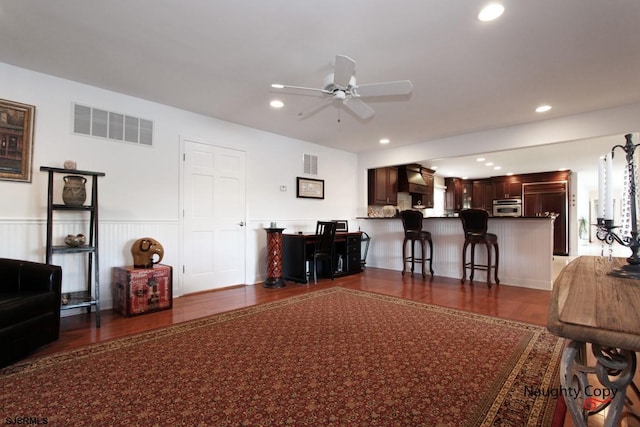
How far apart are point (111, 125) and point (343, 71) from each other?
2.72 meters

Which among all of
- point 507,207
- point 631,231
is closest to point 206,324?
point 631,231

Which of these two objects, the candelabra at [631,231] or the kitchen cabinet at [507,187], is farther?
the kitchen cabinet at [507,187]

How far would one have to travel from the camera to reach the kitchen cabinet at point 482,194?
9.85 m

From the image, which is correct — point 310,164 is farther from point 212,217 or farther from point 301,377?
point 301,377

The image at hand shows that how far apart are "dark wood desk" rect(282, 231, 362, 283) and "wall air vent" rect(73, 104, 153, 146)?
2.37m

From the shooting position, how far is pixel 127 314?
3197 mm

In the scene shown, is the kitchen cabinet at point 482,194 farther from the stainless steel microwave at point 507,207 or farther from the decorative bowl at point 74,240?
the decorative bowl at point 74,240

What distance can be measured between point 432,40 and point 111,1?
7.50 feet

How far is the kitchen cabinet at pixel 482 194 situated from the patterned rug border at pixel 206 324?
24.4ft

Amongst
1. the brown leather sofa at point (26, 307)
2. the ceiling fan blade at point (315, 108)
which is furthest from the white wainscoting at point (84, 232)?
the ceiling fan blade at point (315, 108)

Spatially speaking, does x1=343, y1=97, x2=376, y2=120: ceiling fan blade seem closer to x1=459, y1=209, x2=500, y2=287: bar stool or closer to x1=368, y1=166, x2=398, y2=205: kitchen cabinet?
x1=459, y1=209, x2=500, y2=287: bar stool

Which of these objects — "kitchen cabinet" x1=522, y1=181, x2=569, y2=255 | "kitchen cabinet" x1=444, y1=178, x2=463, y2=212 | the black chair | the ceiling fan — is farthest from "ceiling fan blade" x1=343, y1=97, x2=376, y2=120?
"kitchen cabinet" x1=444, y1=178, x2=463, y2=212

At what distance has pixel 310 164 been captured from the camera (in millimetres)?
5883

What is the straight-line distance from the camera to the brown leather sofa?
2.09m
